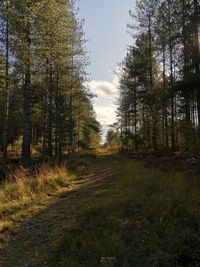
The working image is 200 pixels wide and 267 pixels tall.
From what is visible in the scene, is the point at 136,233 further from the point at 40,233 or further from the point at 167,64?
the point at 167,64

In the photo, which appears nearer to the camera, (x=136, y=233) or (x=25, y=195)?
(x=136, y=233)

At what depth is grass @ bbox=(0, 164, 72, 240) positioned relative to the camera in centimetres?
793

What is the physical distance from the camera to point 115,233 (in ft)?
19.2

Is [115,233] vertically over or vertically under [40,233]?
over

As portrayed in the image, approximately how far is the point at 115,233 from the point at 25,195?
4.57m

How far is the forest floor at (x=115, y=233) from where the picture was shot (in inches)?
205

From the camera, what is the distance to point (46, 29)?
706 inches

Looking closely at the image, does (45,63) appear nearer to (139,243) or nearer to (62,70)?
(62,70)

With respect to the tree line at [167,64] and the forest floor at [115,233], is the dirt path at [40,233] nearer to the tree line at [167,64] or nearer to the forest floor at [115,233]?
the forest floor at [115,233]

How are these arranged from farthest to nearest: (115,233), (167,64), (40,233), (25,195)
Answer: (167,64)
(25,195)
(40,233)
(115,233)

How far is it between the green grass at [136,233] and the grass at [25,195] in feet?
6.01

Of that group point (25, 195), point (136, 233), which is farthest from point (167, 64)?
point (136, 233)

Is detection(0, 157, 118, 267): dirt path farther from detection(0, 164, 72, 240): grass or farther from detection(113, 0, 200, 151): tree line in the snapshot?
detection(113, 0, 200, 151): tree line

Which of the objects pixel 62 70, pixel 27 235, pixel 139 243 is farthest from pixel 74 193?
pixel 62 70
